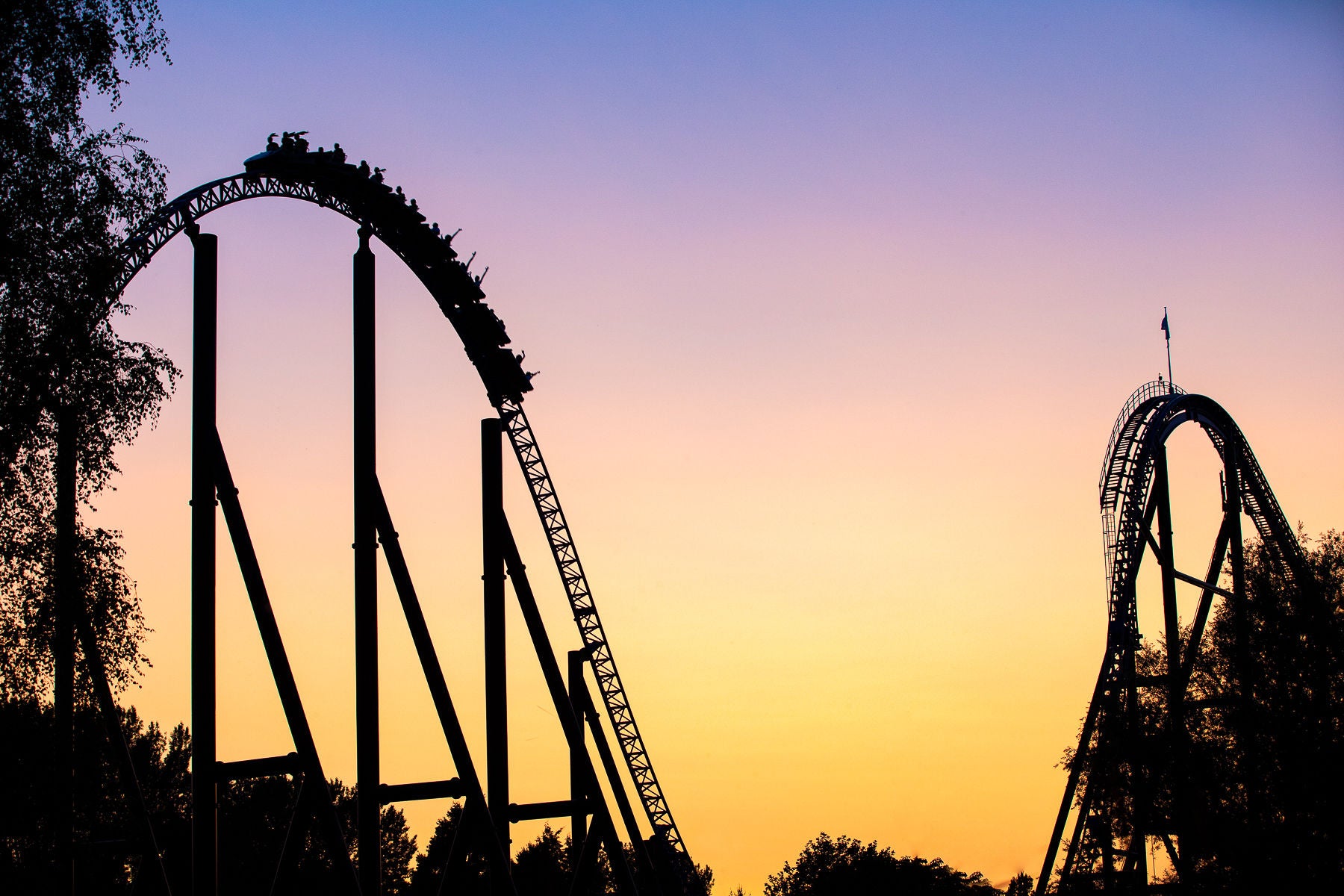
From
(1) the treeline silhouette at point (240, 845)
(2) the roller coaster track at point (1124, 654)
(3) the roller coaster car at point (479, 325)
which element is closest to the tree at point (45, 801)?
(1) the treeline silhouette at point (240, 845)

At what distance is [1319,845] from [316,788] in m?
18.6

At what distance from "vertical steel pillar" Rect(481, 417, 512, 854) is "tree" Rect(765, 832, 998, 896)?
3385cm

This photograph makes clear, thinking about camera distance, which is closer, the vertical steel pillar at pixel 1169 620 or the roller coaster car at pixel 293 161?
the roller coaster car at pixel 293 161

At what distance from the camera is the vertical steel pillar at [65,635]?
18.4 m

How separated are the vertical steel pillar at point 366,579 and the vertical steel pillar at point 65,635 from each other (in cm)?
368

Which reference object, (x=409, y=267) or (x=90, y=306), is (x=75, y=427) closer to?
(x=90, y=306)

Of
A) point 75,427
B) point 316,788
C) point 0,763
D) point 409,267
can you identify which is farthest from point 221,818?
point 75,427

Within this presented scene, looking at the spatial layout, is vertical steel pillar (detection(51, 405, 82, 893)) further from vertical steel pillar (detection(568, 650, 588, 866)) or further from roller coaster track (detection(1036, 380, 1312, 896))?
roller coaster track (detection(1036, 380, 1312, 896))

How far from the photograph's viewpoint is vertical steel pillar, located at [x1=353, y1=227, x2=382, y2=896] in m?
21.5

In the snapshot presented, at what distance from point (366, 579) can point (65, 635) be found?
4.35 meters

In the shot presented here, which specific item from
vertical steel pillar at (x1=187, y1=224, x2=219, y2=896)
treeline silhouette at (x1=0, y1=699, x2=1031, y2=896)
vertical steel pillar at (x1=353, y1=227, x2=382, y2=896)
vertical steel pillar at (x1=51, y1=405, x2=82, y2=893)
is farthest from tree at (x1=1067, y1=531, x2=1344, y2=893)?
vertical steel pillar at (x1=51, y1=405, x2=82, y2=893)

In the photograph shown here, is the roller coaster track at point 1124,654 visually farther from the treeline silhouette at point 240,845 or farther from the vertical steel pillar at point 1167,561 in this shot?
the treeline silhouette at point 240,845

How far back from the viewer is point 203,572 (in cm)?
2138

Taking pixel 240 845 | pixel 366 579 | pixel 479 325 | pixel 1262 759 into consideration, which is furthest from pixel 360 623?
pixel 240 845
